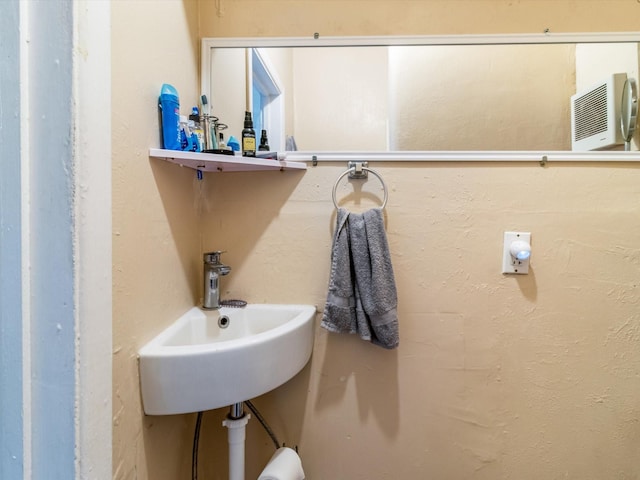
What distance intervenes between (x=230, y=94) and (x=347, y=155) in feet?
1.51

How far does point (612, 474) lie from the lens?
1022 mm

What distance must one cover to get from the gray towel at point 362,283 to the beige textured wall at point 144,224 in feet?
1.51

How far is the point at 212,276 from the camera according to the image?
3.17ft

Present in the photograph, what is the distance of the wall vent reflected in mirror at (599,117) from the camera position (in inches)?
40.0

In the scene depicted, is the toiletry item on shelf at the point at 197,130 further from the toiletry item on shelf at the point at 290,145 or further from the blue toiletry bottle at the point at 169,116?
the toiletry item on shelf at the point at 290,145

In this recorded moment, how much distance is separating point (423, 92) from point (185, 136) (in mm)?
790

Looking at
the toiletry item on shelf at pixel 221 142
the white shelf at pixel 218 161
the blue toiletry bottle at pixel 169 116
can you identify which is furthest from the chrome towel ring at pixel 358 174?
the blue toiletry bottle at pixel 169 116

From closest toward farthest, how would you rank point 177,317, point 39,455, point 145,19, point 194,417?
1. point 39,455
2. point 145,19
3. point 177,317
4. point 194,417

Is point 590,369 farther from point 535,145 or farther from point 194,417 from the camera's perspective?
point 194,417

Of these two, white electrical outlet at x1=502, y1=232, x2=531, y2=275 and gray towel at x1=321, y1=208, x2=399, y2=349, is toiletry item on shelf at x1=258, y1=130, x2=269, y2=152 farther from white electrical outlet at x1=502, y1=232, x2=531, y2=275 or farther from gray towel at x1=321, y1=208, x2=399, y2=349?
white electrical outlet at x1=502, y1=232, x2=531, y2=275

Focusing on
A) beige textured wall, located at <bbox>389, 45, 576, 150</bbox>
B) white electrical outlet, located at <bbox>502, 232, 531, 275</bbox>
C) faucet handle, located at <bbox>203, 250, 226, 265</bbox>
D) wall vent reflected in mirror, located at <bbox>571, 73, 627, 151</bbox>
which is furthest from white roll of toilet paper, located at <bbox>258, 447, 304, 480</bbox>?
wall vent reflected in mirror, located at <bbox>571, 73, 627, 151</bbox>

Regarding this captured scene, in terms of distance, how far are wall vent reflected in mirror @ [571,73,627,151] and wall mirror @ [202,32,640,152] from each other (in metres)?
0.03

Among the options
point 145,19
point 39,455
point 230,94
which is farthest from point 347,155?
point 39,455

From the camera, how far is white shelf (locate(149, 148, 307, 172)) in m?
0.75
